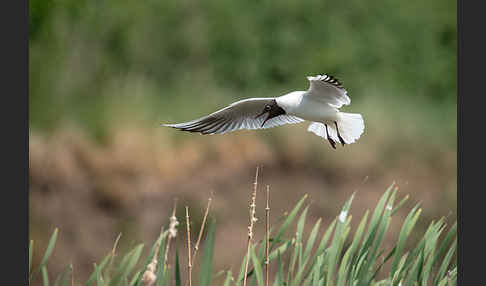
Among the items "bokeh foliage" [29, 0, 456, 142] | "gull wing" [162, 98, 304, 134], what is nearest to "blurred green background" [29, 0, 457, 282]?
"bokeh foliage" [29, 0, 456, 142]

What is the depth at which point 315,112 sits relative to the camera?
1.57 m

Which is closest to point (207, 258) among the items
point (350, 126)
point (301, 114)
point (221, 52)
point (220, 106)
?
point (301, 114)

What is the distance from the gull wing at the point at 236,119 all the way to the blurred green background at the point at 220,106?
6.66 ft

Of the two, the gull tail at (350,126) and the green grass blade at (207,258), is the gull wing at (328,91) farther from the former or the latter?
the green grass blade at (207,258)

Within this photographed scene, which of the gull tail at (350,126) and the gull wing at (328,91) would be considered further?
the gull tail at (350,126)

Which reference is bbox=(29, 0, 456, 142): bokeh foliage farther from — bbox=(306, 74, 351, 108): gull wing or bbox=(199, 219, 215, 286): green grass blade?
bbox=(199, 219, 215, 286): green grass blade

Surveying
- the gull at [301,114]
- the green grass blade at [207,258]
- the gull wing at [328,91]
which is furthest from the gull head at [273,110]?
the green grass blade at [207,258]

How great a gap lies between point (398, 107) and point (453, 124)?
1.40 feet

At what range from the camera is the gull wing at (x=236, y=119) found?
170 cm

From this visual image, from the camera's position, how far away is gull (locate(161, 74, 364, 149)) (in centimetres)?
154

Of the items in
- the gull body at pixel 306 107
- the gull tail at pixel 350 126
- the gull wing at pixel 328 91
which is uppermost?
the gull wing at pixel 328 91

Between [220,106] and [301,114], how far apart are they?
7.59 ft

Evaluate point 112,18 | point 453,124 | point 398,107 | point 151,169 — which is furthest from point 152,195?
point 453,124

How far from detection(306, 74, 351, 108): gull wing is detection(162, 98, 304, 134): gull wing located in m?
0.16
